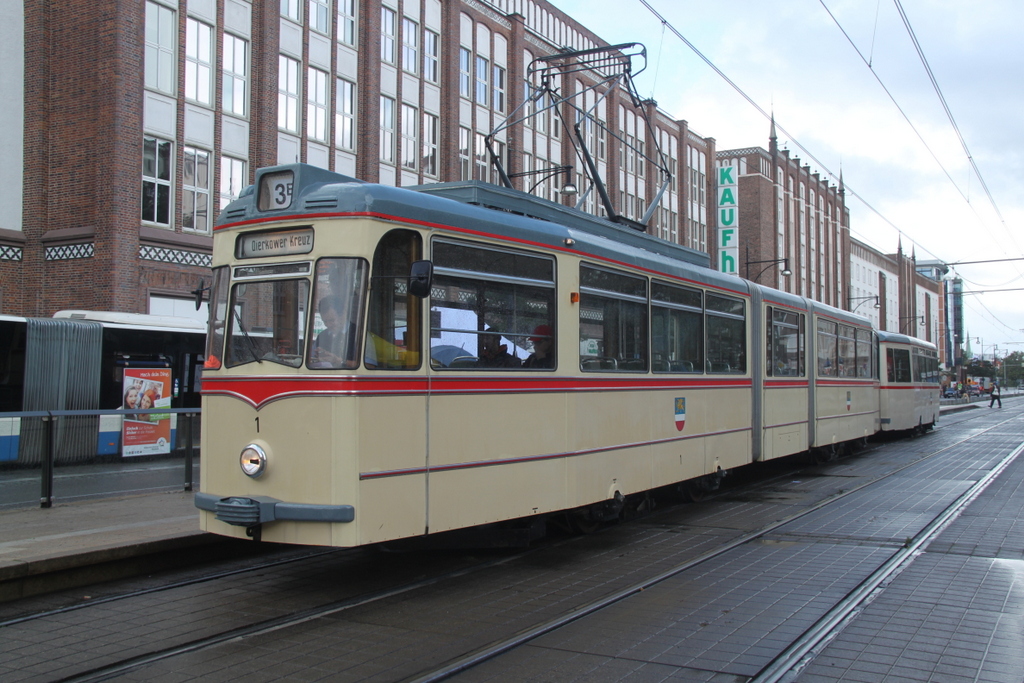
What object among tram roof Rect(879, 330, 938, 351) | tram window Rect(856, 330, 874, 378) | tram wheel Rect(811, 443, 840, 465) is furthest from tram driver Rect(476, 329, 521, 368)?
tram roof Rect(879, 330, 938, 351)

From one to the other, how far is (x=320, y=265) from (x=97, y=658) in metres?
2.95

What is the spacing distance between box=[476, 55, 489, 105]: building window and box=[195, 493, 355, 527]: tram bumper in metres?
29.7

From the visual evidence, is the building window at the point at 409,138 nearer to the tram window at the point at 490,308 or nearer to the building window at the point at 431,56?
the building window at the point at 431,56

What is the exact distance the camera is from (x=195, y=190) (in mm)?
24609

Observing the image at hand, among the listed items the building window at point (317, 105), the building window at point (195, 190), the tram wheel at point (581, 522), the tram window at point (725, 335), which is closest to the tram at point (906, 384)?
the tram window at point (725, 335)

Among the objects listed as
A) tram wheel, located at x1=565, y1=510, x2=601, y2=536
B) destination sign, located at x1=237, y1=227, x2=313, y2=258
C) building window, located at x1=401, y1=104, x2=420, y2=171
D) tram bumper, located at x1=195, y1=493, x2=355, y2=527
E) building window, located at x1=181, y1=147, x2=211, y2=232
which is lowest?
tram wheel, located at x1=565, y1=510, x2=601, y2=536

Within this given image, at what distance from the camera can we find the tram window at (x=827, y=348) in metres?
16.9

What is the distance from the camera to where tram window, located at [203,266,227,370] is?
7.17 m

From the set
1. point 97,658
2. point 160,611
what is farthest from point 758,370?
point 97,658

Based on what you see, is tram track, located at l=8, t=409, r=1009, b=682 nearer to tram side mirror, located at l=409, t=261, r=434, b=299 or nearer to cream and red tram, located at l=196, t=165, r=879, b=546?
cream and red tram, located at l=196, t=165, r=879, b=546

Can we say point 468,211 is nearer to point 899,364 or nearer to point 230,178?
point 899,364

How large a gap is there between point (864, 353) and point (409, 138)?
17.4m

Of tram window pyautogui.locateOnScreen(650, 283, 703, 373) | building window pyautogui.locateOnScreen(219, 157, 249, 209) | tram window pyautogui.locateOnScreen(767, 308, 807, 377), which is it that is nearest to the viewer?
tram window pyautogui.locateOnScreen(650, 283, 703, 373)

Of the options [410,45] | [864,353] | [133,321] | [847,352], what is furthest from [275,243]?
[410,45]
